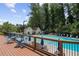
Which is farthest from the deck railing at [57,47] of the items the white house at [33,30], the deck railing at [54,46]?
the white house at [33,30]

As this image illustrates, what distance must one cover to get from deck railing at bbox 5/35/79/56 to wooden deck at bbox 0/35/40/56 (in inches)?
8.1

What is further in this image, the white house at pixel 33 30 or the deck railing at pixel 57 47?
the white house at pixel 33 30

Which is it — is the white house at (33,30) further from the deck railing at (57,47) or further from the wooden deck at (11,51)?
the wooden deck at (11,51)

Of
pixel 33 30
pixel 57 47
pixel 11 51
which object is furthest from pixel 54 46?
pixel 11 51

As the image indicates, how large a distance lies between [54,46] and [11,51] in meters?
0.90

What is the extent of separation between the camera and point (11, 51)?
3.94 meters

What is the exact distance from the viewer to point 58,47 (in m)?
3.81

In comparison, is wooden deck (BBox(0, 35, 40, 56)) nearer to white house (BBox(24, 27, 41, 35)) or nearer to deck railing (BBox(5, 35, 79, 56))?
deck railing (BBox(5, 35, 79, 56))

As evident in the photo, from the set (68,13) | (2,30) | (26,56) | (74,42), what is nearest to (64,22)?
(68,13)

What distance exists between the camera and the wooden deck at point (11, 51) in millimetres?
3844

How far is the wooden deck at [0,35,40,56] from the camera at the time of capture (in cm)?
384

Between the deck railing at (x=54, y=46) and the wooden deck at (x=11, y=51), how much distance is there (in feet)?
0.67

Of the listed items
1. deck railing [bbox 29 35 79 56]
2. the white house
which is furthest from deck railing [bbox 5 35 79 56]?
the white house

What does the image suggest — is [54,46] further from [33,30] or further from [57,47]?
[33,30]
